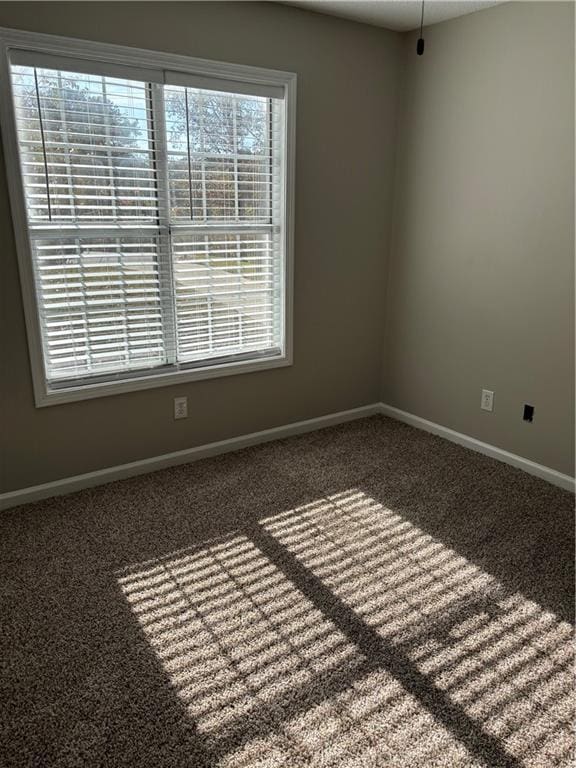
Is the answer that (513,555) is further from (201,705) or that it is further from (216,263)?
(216,263)

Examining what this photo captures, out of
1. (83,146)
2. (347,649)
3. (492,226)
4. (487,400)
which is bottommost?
(347,649)

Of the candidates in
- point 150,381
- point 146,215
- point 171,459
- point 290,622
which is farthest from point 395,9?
point 290,622

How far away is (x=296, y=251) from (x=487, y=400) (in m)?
1.42

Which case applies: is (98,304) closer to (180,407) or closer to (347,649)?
(180,407)

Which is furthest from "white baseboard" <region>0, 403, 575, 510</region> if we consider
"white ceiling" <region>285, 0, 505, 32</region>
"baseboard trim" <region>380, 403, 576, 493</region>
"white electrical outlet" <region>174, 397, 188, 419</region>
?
"white ceiling" <region>285, 0, 505, 32</region>

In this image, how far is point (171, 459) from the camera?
3125mm

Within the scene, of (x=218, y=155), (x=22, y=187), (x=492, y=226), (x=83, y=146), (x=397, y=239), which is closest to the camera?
(x=22, y=187)

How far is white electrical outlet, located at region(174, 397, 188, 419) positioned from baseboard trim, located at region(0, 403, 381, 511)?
0.69 ft

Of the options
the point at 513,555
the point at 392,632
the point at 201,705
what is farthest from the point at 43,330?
the point at 513,555

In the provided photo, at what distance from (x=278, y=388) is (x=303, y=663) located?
1872 mm

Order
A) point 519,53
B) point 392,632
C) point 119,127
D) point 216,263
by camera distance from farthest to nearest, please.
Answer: point 216,263 → point 519,53 → point 119,127 → point 392,632

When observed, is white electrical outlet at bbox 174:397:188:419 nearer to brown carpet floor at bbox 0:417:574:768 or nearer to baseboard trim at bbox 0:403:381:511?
baseboard trim at bbox 0:403:381:511

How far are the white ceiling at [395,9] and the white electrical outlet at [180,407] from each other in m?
2.12

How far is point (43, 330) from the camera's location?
2600mm
